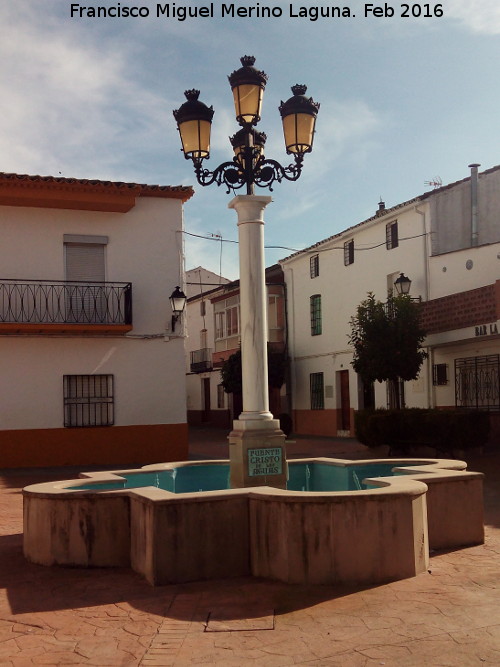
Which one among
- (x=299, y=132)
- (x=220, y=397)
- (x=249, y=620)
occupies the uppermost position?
(x=299, y=132)

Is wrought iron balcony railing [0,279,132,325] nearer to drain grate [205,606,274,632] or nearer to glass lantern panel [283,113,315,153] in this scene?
glass lantern panel [283,113,315,153]

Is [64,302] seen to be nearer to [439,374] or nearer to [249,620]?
[439,374]

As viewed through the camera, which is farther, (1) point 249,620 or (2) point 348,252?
(2) point 348,252

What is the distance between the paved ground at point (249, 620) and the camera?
14.8 feet

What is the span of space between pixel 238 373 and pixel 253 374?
21408 millimetres

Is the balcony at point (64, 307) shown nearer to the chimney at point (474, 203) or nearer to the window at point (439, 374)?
the window at point (439, 374)

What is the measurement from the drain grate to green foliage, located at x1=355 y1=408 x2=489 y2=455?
11.4 metres

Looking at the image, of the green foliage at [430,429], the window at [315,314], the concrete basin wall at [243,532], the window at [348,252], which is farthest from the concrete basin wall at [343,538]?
the window at [315,314]

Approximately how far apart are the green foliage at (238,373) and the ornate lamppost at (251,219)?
21222mm

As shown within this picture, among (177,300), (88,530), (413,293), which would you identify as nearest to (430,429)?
(177,300)

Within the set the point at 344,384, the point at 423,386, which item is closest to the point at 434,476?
the point at 423,386

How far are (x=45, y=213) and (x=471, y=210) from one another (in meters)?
11.9

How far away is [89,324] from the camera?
17438 mm

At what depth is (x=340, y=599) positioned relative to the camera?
5.52 metres
